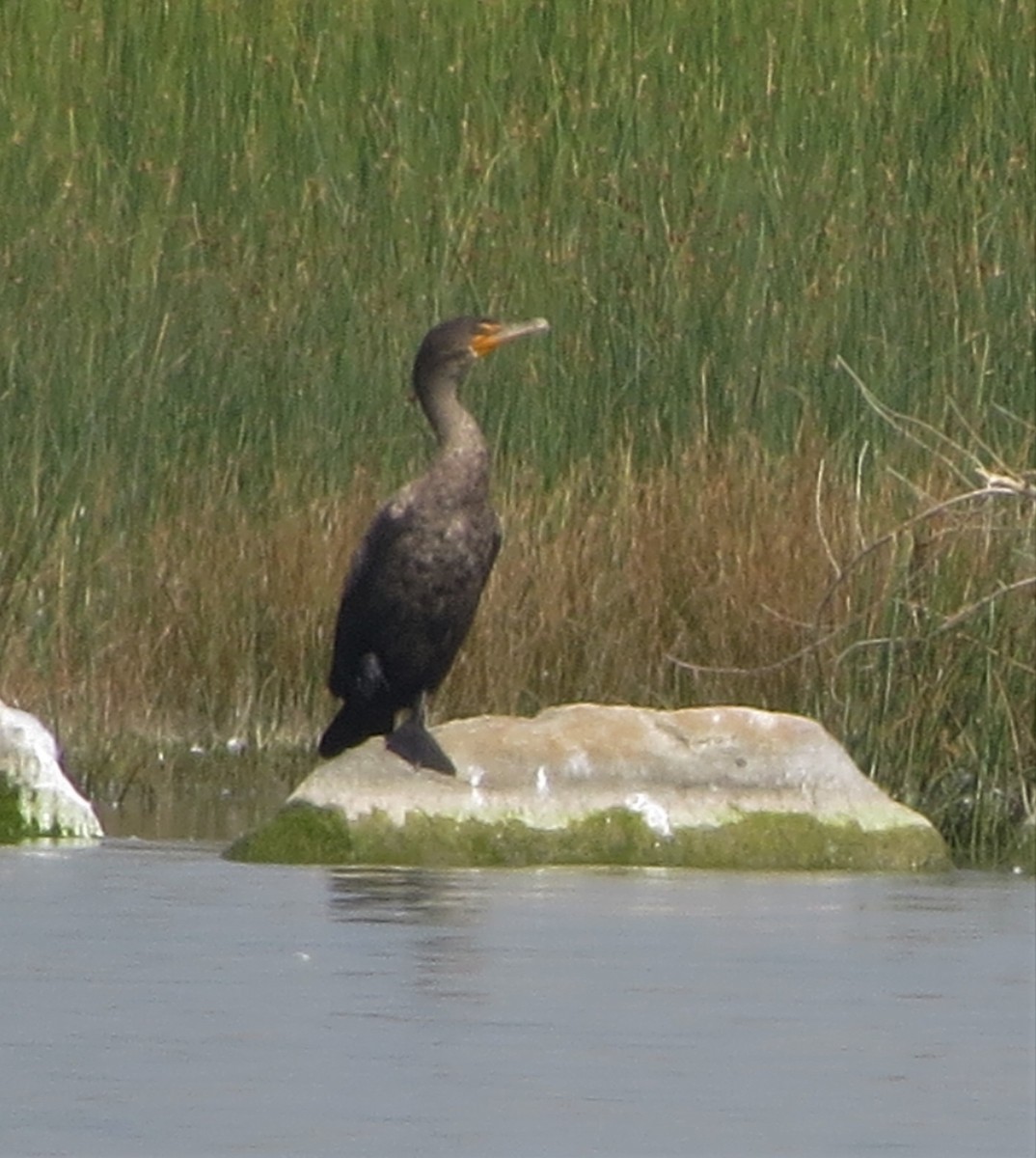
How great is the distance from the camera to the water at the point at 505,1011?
194 inches

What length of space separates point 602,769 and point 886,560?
3.21 feet

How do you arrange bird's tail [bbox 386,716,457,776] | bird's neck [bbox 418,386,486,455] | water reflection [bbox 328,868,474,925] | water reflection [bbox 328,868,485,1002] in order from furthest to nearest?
bird's neck [bbox 418,386,486,455]
bird's tail [bbox 386,716,457,776]
water reflection [bbox 328,868,474,925]
water reflection [bbox 328,868,485,1002]

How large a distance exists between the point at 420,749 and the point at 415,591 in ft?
1.44

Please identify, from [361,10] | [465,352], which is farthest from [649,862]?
[361,10]

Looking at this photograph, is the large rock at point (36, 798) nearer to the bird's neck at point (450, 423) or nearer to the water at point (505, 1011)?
the water at point (505, 1011)

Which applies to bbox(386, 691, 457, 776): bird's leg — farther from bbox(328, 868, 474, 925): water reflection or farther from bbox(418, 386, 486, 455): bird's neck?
bbox(418, 386, 486, 455): bird's neck

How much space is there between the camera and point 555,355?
33.6ft

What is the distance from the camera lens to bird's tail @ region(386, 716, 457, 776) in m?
7.88

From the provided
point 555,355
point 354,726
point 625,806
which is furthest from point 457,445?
point 555,355

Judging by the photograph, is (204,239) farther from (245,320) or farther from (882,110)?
(882,110)

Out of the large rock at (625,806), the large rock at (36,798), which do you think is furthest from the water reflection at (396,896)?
the large rock at (36,798)

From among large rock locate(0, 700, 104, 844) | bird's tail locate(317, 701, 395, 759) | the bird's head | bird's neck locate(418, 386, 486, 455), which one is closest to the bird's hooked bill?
the bird's head

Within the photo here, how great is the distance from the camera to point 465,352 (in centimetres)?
865

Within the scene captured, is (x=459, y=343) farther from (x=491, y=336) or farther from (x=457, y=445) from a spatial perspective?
(x=457, y=445)
